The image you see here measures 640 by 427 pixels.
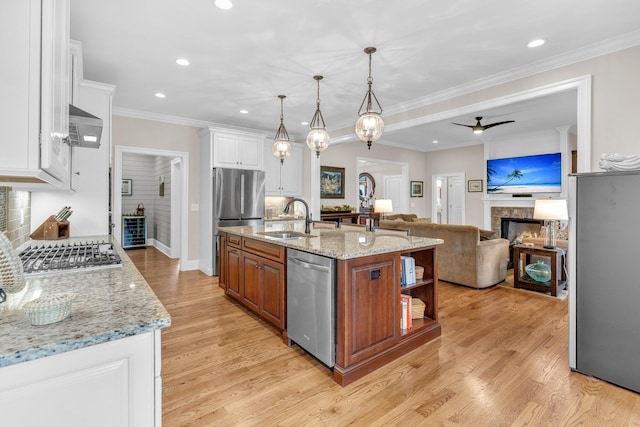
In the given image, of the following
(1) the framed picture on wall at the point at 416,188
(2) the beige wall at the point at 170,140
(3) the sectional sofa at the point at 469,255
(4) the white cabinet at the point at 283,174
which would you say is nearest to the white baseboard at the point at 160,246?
(2) the beige wall at the point at 170,140

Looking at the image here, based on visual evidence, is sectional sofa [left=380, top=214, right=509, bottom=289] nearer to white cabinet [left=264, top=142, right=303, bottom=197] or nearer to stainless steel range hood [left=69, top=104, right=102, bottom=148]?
white cabinet [left=264, top=142, right=303, bottom=197]

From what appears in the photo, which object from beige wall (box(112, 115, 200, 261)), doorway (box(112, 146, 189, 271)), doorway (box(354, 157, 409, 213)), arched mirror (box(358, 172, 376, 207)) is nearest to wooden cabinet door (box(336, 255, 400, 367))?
doorway (box(112, 146, 189, 271))

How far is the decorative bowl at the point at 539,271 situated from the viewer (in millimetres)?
4234

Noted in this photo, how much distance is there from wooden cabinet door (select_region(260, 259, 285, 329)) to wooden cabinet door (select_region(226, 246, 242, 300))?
1.99 ft

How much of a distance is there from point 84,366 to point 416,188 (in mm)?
9088

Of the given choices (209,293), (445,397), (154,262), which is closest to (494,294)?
(445,397)

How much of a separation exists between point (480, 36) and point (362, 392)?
3.06m

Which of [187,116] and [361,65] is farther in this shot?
[187,116]

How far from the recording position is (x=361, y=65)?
132 inches

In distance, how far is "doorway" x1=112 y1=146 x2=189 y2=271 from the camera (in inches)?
195

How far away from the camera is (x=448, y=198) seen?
30.0 ft

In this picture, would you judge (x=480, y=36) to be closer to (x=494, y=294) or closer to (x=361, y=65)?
(x=361, y=65)

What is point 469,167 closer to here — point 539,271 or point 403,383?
point 539,271

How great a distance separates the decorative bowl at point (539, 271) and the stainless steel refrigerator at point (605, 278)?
2.24 meters
